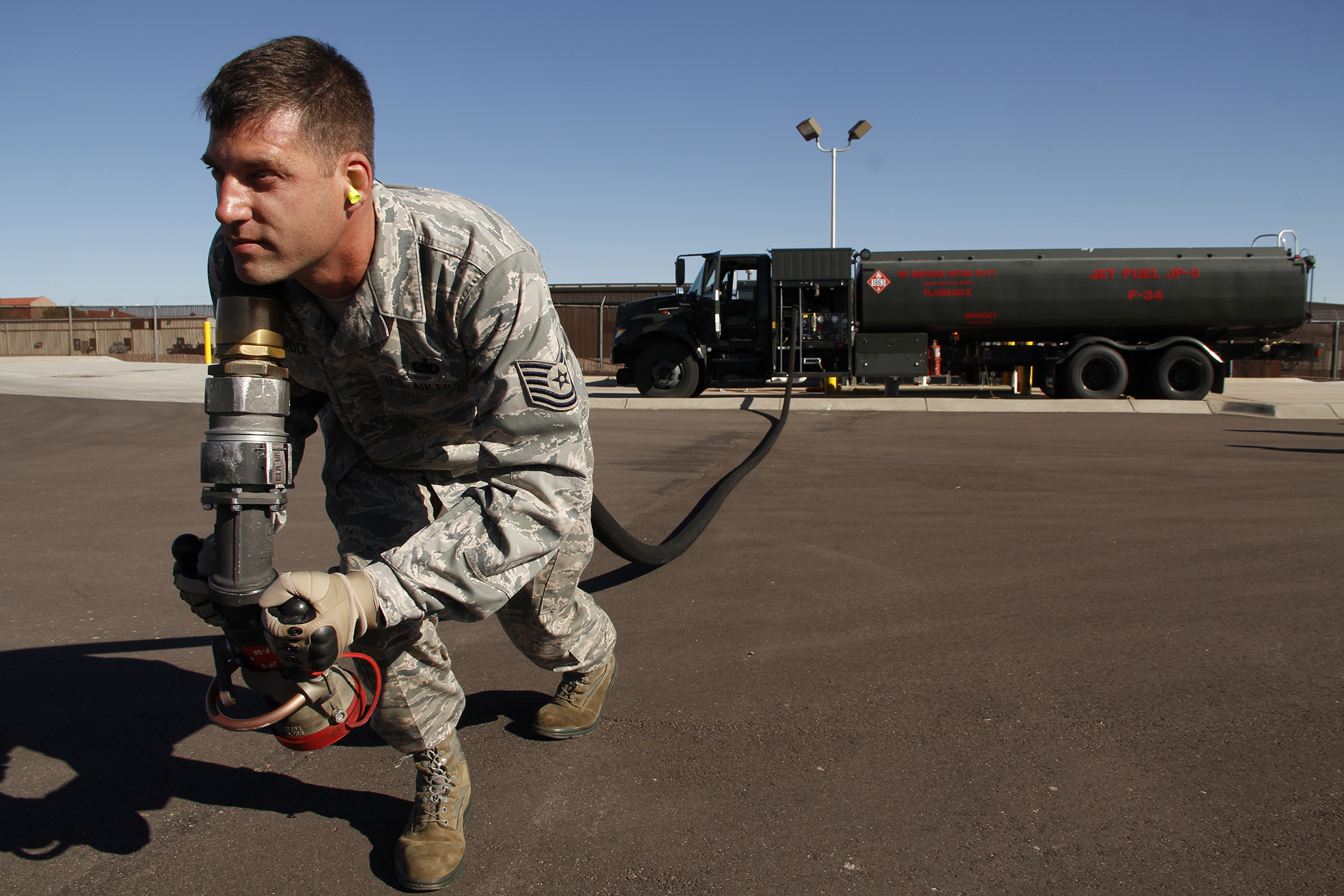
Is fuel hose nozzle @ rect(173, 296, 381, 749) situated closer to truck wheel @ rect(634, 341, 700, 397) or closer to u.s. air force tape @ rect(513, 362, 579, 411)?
u.s. air force tape @ rect(513, 362, 579, 411)

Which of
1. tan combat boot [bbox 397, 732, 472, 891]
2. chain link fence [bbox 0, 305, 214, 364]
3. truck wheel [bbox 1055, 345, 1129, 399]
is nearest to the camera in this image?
tan combat boot [bbox 397, 732, 472, 891]

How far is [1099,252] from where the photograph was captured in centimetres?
1670

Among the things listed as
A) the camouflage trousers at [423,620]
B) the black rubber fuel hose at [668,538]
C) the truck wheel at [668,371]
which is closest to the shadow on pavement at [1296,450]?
the black rubber fuel hose at [668,538]

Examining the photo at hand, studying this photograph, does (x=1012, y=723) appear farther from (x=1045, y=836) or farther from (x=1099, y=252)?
(x=1099, y=252)

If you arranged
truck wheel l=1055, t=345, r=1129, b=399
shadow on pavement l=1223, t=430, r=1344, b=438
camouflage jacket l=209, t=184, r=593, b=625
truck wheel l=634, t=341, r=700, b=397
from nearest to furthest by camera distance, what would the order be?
camouflage jacket l=209, t=184, r=593, b=625 → shadow on pavement l=1223, t=430, r=1344, b=438 → truck wheel l=1055, t=345, r=1129, b=399 → truck wheel l=634, t=341, r=700, b=397

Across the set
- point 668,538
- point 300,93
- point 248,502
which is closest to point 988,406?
point 668,538

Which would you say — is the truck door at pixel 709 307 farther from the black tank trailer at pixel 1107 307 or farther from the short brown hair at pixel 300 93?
the short brown hair at pixel 300 93

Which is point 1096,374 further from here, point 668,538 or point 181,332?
point 181,332

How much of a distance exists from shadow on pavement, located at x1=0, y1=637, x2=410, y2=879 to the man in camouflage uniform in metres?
0.46

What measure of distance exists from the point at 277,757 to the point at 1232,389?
23.1m

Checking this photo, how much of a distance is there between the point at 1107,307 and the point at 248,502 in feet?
57.0

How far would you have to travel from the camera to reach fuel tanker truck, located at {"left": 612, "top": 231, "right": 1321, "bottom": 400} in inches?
646

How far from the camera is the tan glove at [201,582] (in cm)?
165

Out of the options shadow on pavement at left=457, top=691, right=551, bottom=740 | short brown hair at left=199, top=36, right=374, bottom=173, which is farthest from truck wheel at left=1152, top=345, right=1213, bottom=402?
short brown hair at left=199, top=36, right=374, bottom=173
